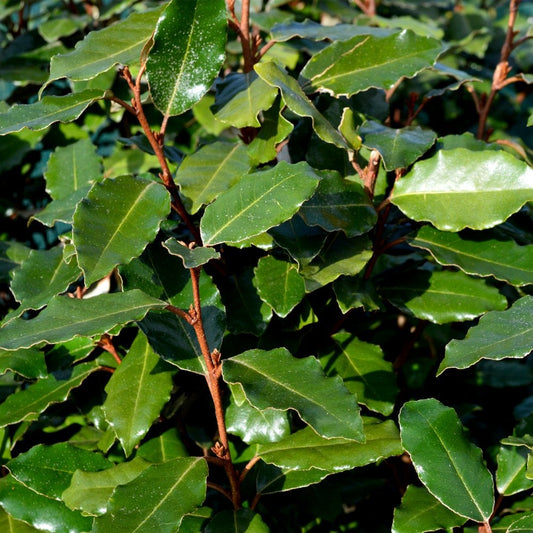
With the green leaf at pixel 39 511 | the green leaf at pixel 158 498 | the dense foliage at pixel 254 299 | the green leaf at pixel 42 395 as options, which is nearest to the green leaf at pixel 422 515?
the dense foliage at pixel 254 299

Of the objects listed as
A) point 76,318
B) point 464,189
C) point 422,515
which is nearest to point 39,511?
point 76,318

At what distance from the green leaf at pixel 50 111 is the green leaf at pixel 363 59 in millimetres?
432

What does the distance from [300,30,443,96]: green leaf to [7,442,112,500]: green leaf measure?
807 mm

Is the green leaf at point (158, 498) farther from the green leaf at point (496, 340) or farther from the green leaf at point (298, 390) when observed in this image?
the green leaf at point (496, 340)

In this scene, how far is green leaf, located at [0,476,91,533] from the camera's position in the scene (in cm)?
123

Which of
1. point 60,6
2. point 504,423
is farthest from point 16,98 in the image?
point 504,423

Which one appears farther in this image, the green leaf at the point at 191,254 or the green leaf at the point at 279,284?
the green leaf at the point at 279,284

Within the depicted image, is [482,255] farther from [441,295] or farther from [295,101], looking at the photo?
[295,101]

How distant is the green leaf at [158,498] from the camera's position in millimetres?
1014

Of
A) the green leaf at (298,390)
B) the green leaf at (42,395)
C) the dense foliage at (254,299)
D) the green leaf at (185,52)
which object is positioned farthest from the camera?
the green leaf at (42,395)

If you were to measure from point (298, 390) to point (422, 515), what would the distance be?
1.02 ft

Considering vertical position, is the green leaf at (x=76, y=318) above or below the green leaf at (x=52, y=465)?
above

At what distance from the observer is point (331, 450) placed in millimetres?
1141

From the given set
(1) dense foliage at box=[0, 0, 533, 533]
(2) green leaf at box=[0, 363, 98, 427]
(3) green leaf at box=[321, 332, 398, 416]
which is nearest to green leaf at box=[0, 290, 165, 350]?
(1) dense foliage at box=[0, 0, 533, 533]
